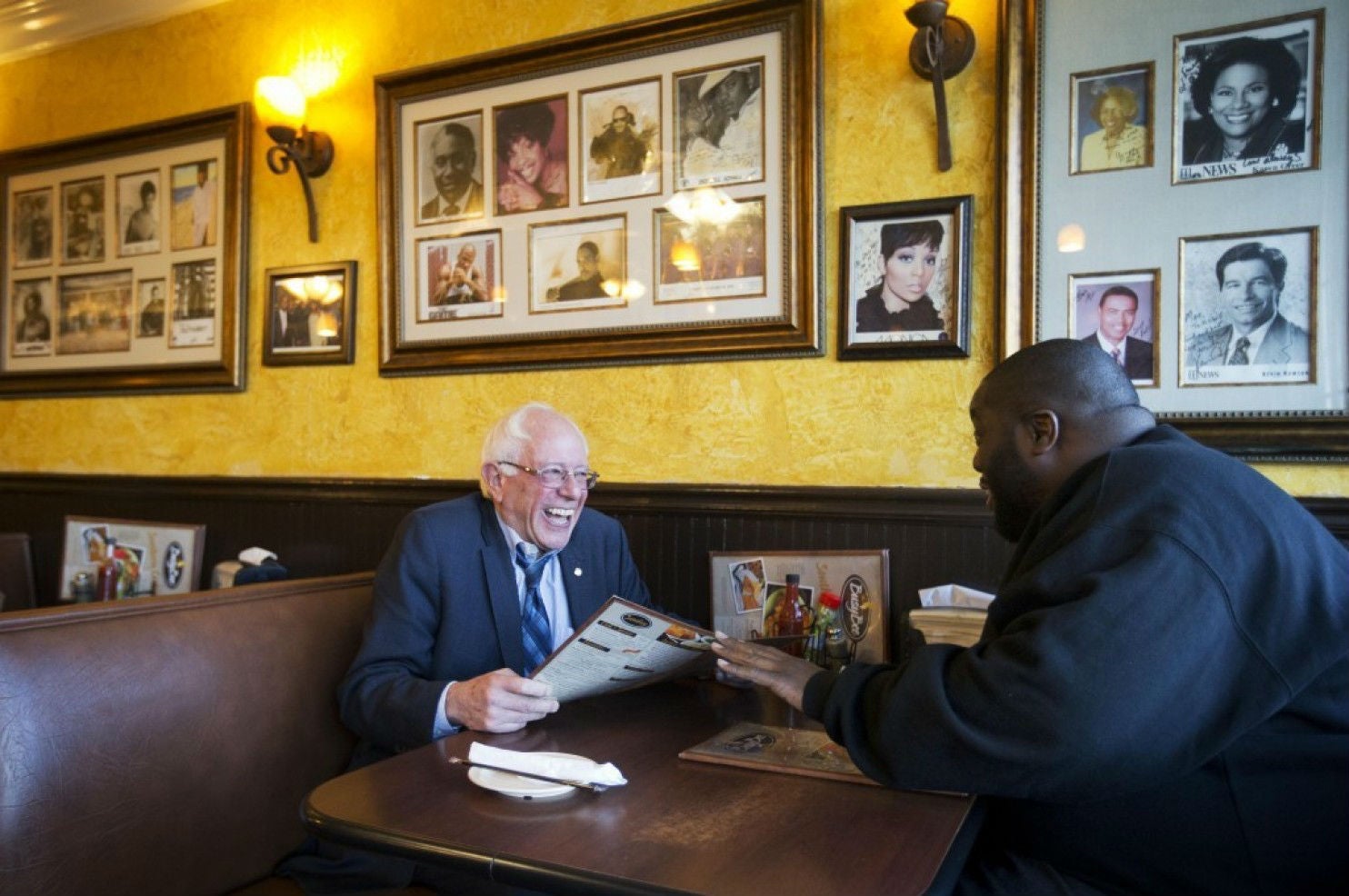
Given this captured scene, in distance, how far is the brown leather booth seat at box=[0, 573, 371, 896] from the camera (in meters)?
1.71

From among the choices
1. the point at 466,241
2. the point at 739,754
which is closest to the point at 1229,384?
the point at 739,754

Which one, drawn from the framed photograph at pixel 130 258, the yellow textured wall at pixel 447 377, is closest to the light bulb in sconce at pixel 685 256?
the yellow textured wall at pixel 447 377

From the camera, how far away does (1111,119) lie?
241 cm

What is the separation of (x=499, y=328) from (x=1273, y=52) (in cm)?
230

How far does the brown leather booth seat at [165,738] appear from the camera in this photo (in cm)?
171

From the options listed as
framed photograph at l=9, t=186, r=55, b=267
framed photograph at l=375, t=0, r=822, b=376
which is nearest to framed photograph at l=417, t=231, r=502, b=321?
framed photograph at l=375, t=0, r=822, b=376

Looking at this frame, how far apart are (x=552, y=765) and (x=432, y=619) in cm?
80

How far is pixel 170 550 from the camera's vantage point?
12.4 feet

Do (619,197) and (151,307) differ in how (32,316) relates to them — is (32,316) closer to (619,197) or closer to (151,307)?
(151,307)

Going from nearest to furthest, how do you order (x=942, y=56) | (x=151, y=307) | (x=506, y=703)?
(x=506, y=703) → (x=942, y=56) → (x=151, y=307)

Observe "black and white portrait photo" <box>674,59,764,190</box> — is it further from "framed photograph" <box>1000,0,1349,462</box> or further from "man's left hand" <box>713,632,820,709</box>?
"man's left hand" <box>713,632,820,709</box>

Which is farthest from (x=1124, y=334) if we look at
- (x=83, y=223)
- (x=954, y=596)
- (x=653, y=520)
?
(x=83, y=223)

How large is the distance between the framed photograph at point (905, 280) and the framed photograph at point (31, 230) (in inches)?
144

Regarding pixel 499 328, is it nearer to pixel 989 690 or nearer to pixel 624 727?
pixel 624 727
